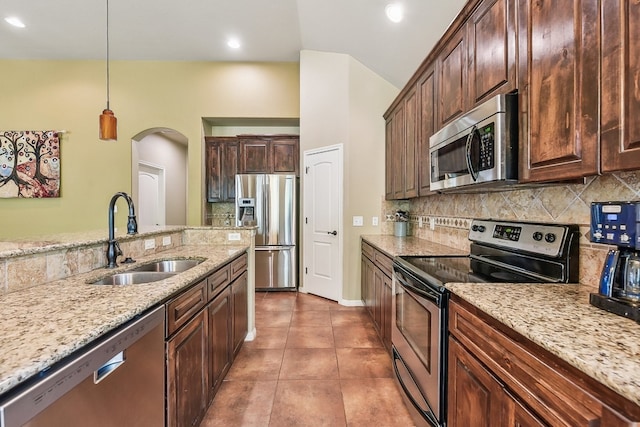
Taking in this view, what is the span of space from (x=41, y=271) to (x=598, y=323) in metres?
2.20

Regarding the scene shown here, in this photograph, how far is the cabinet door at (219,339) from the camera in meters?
1.83

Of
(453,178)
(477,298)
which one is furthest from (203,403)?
(453,178)

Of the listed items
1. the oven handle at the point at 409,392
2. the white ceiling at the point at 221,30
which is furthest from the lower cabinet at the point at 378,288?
the white ceiling at the point at 221,30

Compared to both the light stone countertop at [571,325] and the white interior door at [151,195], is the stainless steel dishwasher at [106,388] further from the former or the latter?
the white interior door at [151,195]

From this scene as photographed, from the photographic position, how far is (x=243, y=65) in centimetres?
484

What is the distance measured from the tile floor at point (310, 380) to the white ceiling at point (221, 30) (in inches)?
114

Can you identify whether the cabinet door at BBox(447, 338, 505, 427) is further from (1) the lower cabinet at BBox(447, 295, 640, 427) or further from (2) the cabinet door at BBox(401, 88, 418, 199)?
(2) the cabinet door at BBox(401, 88, 418, 199)

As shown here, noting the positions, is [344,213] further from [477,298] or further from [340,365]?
[477,298]

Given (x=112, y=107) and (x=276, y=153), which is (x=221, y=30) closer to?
(x=276, y=153)

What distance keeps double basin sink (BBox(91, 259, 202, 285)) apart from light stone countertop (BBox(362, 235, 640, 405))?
5.54 feet

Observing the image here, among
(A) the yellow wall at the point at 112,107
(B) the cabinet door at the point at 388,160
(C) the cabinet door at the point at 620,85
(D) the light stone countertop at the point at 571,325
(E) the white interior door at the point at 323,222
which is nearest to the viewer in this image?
(D) the light stone countertop at the point at 571,325

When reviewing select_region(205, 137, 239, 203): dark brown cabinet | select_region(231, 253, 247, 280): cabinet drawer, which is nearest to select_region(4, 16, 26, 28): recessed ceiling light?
select_region(205, 137, 239, 203): dark brown cabinet

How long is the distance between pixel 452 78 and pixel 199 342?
2306mm

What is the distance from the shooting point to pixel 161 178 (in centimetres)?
633
